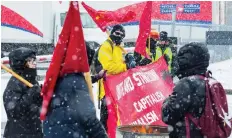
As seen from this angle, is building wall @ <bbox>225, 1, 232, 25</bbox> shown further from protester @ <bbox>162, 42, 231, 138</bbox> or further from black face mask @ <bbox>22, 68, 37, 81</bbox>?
protester @ <bbox>162, 42, 231, 138</bbox>

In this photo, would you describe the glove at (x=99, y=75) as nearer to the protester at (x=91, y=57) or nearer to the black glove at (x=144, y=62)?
the protester at (x=91, y=57)

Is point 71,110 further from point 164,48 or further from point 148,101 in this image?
point 164,48

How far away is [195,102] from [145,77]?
274 cm

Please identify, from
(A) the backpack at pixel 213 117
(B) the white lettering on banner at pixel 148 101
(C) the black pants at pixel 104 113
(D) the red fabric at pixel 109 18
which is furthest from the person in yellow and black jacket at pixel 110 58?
(A) the backpack at pixel 213 117

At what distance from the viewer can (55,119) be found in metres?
4.13

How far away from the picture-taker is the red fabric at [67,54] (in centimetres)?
407

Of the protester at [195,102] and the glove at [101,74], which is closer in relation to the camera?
the protester at [195,102]

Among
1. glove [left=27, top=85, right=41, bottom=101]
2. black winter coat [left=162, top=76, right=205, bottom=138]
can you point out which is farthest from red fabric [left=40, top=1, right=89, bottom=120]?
glove [left=27, top=85, right=41, bottom=101]

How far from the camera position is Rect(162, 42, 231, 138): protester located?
411 cm

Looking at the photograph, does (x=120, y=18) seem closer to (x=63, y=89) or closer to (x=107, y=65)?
(x=107, y=65)

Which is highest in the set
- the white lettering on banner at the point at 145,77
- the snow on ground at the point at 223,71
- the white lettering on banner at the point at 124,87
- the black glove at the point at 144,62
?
the black glove at the point at 144,62

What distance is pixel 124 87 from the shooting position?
670cm

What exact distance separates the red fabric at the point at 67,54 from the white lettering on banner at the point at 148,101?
2323 mm

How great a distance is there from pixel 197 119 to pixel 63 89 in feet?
3.32
